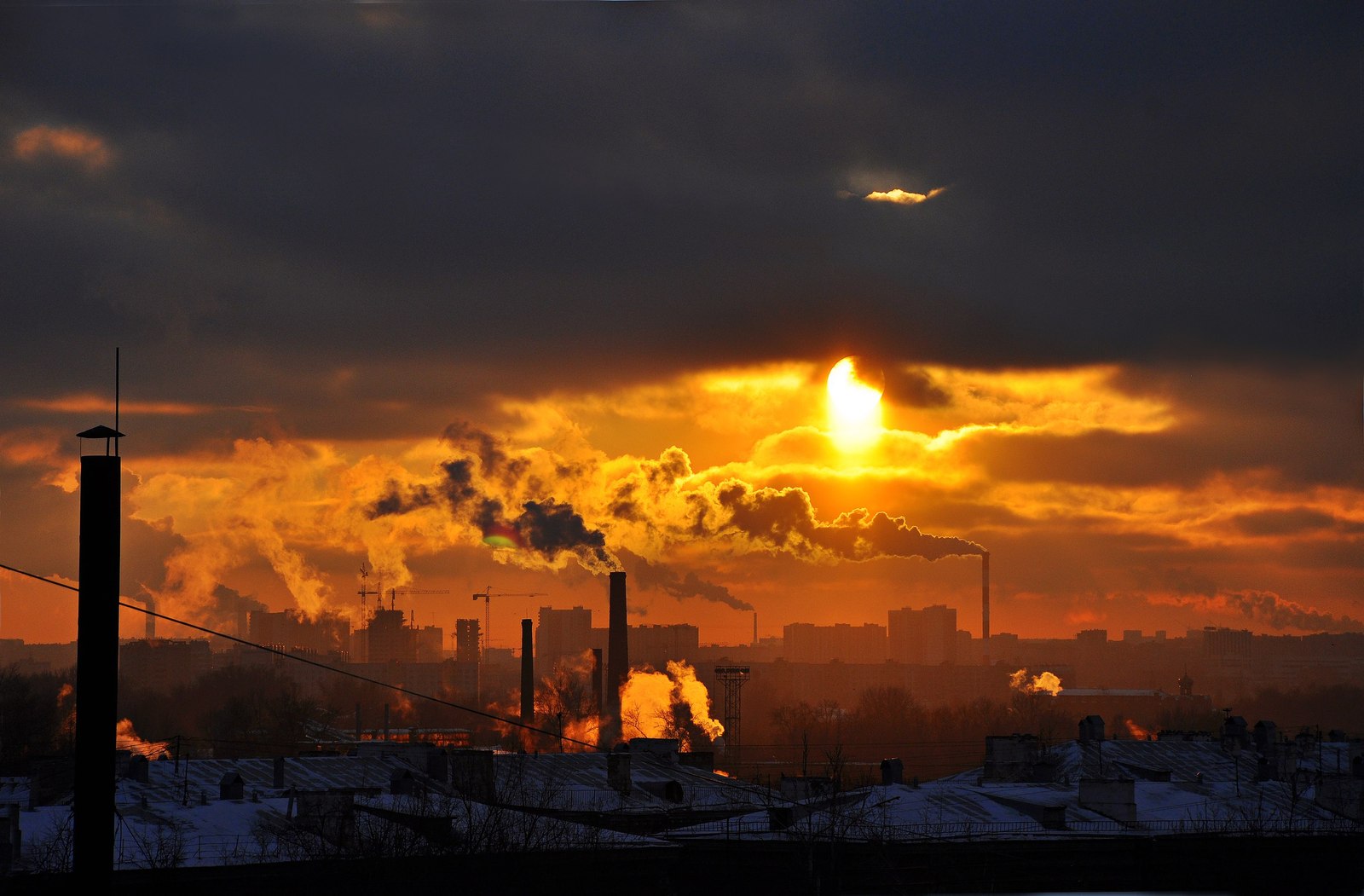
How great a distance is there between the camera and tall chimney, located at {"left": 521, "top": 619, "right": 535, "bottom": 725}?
100 metres

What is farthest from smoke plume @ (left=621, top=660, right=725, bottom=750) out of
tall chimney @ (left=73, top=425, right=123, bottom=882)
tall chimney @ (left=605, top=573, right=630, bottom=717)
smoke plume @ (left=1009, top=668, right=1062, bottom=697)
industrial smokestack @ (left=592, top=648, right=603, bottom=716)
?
tall chimney @ (left=73, top=425, right=123, bottom=882)

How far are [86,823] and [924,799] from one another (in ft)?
77.1

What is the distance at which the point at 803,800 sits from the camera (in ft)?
149

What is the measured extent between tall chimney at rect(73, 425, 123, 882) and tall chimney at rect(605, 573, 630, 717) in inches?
2838

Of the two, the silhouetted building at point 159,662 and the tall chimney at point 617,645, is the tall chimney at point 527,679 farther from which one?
the silhouetted building at point 159,662

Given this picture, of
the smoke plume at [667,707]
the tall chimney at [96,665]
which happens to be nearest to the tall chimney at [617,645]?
the smoke plume at [667,707]

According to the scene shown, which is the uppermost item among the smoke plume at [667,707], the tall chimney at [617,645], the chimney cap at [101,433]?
the chimney cap at [101,433]

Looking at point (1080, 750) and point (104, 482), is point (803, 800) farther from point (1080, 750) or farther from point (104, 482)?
point (104, 482)

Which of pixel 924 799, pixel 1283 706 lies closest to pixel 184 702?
pixel 1283 706

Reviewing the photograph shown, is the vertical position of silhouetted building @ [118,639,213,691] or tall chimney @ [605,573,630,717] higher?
tall chimney @ [605,573,630,717]

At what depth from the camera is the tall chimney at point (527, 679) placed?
328ft

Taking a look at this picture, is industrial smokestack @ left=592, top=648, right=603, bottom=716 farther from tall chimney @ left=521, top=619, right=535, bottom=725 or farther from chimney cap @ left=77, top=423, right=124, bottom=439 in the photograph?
chimney cap @ left=77, top=423, right=124, bottom=439

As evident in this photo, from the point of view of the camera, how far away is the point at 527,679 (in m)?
103

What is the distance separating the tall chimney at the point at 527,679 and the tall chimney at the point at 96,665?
241 ft
